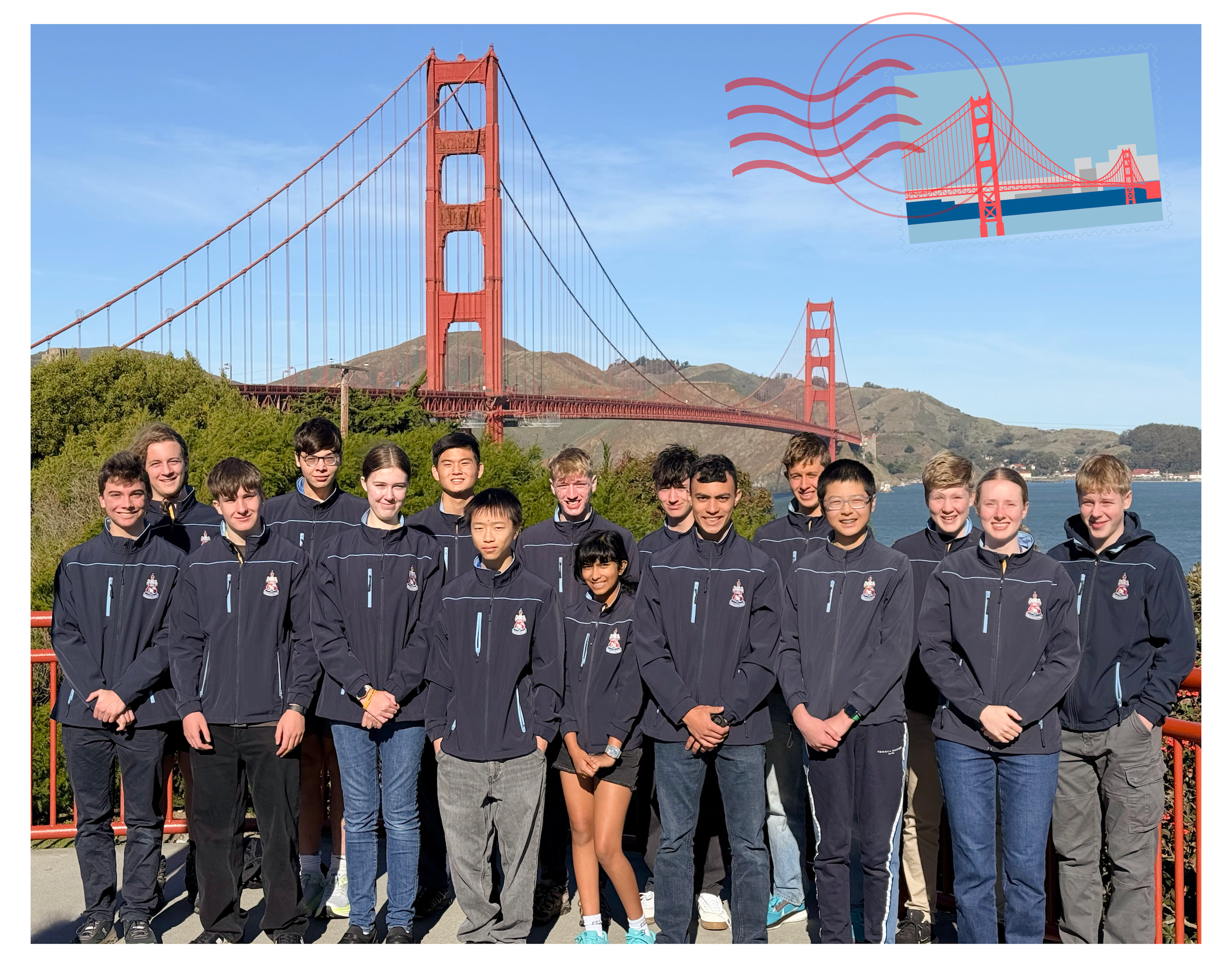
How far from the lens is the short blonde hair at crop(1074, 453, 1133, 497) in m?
2.92

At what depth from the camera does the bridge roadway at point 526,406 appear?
105ft

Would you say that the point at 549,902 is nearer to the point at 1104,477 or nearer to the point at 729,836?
the point at 729,836

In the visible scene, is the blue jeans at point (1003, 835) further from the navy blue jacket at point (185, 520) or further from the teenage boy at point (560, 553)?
the navy blue jacket at point (185, 520)

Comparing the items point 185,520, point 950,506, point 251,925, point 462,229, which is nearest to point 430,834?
point 251,925

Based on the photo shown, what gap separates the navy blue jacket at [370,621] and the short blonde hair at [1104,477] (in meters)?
2.01

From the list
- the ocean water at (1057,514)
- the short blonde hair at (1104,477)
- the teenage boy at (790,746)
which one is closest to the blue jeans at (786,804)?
the teenage boy at (790,746)

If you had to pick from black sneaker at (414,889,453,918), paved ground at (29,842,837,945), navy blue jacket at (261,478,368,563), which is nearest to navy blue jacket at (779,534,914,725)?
paved ground at (29,842,837,945)

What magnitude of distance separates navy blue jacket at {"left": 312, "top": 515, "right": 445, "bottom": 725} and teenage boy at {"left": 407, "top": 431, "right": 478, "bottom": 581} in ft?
0.75

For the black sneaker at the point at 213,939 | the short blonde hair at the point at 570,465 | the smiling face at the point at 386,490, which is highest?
the short blonde hair at the point at 570,465

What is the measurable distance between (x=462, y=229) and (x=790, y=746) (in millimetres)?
34688

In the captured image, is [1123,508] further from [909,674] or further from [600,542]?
[600,542]

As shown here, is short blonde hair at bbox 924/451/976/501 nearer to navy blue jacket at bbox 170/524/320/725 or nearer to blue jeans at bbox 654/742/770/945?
blue jeans at bbox 654/742/770/945

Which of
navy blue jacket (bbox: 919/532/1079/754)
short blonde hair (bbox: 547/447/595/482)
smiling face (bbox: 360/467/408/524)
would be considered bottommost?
navy blue jacket (bbox: 919/532/1079/754)
